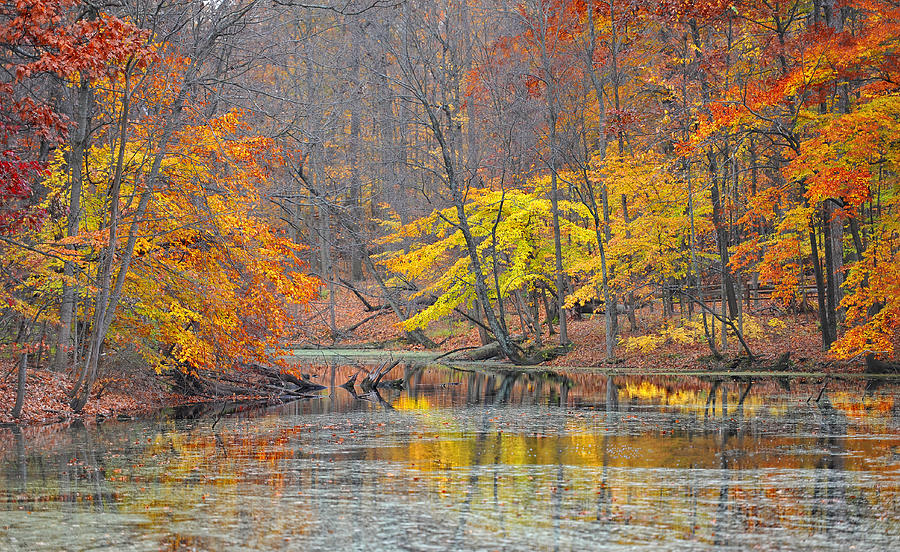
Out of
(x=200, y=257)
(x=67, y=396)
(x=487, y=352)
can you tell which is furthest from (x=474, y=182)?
(x=67, y=396)

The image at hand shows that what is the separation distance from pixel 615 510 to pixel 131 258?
12.4 meters

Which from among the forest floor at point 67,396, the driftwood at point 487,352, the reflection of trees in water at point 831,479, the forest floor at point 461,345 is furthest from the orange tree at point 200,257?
the driftwood at point 487,352

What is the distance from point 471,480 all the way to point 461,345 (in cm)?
2880

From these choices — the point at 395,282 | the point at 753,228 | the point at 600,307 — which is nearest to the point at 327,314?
the point at 395,282

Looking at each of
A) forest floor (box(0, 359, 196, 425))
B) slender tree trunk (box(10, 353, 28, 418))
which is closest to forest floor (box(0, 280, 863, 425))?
forest floor (box(0, 359, 196, 425))

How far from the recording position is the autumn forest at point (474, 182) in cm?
1717

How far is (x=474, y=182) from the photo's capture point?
37.2 meters

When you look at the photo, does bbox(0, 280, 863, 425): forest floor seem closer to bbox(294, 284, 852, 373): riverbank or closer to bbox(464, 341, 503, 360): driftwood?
bbox(294, 284, 852, 373): riverbank

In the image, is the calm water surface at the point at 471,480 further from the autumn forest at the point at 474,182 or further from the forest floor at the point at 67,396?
the autumn forest at the point at 474,182

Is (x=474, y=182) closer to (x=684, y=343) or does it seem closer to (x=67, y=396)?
(x=684, y=343)

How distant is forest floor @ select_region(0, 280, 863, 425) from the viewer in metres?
17.2

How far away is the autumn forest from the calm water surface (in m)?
3.31

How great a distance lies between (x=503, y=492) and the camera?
895 cm

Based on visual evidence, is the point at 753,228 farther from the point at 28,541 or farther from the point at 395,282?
the point at 28,541
